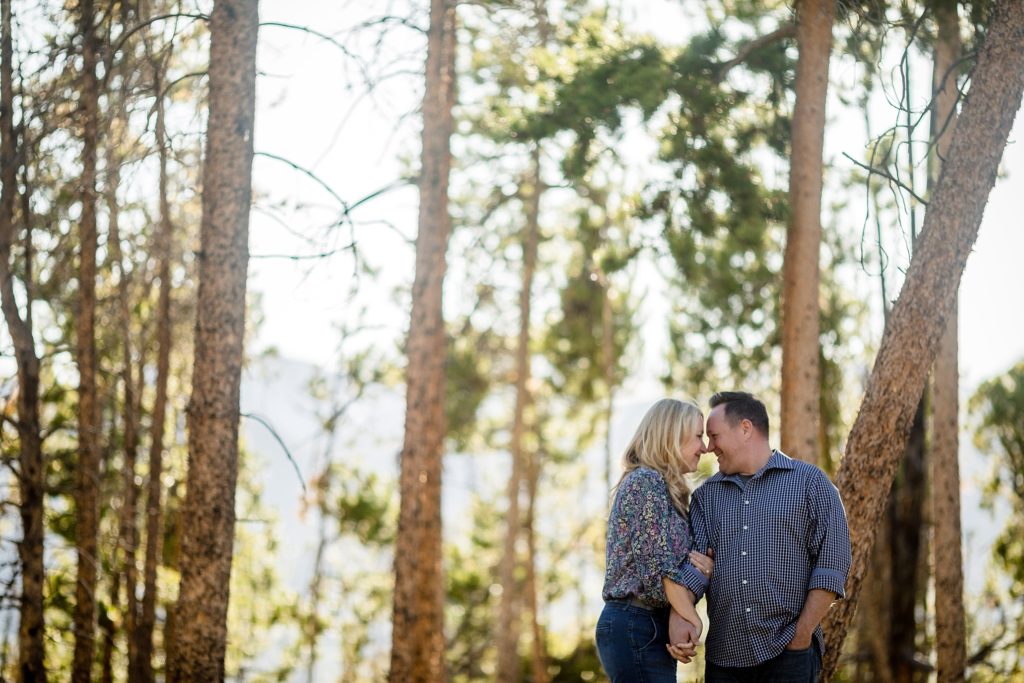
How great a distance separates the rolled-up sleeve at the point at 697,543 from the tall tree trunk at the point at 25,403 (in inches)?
202

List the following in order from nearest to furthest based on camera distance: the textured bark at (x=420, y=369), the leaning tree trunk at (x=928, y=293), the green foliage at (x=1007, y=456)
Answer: the leaning tree trunk at (x=928, y=293) < the textured bark at (x=420, y=369) < the green foliage at (x=1007, y=456)

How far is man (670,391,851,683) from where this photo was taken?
3.91 metres

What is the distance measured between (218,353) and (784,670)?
11.6 feet

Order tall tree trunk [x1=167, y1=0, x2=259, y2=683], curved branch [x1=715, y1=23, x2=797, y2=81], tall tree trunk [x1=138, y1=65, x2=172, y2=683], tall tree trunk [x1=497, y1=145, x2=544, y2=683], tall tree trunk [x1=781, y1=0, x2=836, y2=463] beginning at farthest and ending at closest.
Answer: tall tree trunk [x1=497, y1=145, x2=544, y2=683]
tall tree trunk [x1=138, y1=65, x2=172, y2=683]
curved branch [x1=715, y1=23, x2=797, y2=81]
tall tree trunk [x1=781, y1=0, x2=836, y2=463]
tall tree trunk [x1=167, y1=0, x2=259, y2=683]

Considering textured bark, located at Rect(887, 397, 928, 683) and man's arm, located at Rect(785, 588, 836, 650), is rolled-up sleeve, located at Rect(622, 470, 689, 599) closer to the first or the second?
man's arm, located at Rect(785, 588, 836, 650)

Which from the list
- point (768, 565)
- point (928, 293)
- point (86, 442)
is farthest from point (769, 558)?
point (86, 442)

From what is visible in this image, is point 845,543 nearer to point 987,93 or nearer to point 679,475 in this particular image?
point 679,475

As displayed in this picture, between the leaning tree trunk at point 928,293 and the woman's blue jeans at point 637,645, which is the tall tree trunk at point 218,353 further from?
the leaning tree trunk at point 928,293

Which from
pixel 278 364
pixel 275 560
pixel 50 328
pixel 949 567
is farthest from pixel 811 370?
pixel 275 560

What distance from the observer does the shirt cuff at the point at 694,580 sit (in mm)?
3873

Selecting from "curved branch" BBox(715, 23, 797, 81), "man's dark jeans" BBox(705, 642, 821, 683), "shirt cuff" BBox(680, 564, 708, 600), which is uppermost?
"curved branch" BBox(715, 23, 797, 81)

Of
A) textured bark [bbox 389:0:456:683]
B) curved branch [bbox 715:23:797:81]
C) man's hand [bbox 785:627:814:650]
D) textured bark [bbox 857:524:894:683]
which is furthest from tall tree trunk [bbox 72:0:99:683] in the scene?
textured bark [bbox 857:524:894:683]

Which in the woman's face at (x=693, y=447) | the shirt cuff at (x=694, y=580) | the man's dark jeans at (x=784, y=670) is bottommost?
the man's dark jeans at (x=784, y=670)

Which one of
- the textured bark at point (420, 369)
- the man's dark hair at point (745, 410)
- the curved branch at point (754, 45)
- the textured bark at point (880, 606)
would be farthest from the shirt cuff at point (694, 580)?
the textured bark at point (880, 606)
